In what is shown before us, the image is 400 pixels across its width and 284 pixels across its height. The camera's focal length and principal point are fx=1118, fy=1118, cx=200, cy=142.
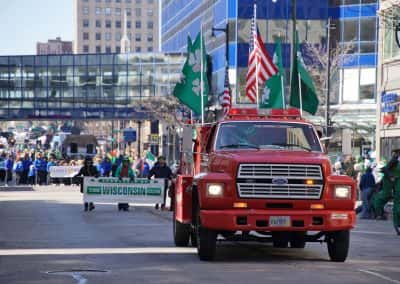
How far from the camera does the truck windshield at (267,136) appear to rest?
17.0 meters

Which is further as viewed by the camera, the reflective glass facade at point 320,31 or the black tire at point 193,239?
the reflective glass facade at point 320,31

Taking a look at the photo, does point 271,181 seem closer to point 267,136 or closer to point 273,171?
point 273,171

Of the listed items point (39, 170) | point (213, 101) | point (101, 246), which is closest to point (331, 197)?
point (101, 246)

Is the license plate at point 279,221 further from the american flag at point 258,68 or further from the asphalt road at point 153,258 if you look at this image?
the american flag at point 258,68

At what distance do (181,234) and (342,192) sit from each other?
3865mm

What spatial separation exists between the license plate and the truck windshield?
156 cm

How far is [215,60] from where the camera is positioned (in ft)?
278

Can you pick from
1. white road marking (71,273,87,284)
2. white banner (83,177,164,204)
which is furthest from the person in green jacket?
white road marking (71,273,87,284)

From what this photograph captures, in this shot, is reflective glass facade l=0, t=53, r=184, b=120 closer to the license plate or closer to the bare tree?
the bare tree

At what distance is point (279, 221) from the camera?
51.6 feet

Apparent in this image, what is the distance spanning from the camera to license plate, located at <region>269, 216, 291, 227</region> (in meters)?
15.7

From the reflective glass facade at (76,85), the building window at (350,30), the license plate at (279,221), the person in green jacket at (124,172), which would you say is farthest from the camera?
the reflective glass facade at (76,85)

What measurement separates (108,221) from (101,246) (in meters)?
9.16

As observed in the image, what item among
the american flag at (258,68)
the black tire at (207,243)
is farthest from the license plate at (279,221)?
the american flag at (258,68)
